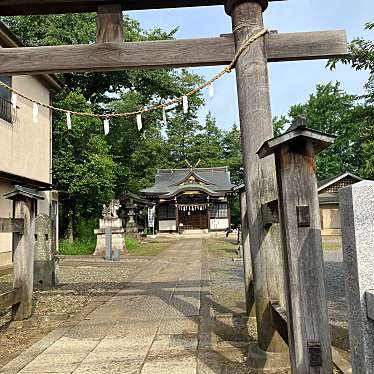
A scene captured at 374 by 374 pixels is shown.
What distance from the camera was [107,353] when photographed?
4.06 meters

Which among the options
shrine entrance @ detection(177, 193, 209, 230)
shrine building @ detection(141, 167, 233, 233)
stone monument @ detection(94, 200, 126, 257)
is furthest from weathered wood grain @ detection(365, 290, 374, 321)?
shrine entrance @ detection(177, 193, 209, 230)

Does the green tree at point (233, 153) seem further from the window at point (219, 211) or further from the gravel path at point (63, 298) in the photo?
the gravel path at point (63, 298)

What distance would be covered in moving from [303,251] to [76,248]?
1604 cm

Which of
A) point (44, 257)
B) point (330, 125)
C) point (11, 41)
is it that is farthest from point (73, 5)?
point (330, 125)

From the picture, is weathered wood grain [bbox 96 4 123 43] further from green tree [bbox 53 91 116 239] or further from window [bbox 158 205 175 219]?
window [bbox 158 205 175 219]

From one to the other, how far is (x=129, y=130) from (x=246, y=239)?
24567mm

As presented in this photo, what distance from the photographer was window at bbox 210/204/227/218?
1368 inches

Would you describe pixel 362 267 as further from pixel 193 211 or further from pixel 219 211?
pixel 193 211

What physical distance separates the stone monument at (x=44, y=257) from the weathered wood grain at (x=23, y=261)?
2.98m

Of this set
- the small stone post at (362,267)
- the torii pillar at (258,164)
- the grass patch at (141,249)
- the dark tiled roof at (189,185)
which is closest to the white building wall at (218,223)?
the dark tiled roof at (189,185)

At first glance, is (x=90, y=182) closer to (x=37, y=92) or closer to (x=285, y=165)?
(x=37, y=92)

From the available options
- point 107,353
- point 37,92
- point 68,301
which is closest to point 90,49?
point 107,353

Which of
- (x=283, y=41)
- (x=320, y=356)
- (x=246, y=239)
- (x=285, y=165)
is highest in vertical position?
(x=283, y=41)

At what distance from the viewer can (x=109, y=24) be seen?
14.8ft
